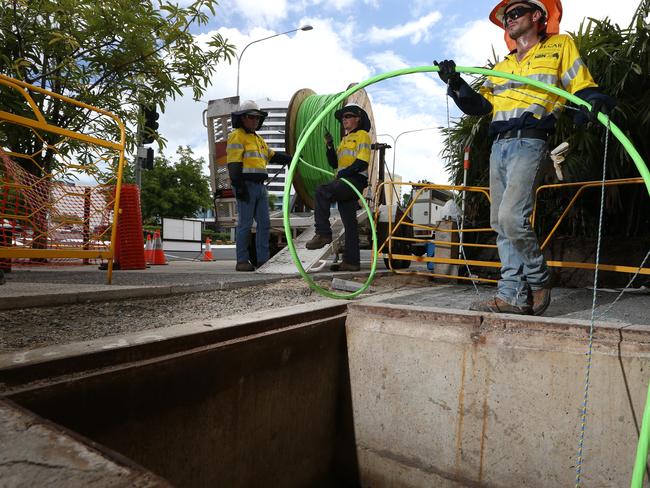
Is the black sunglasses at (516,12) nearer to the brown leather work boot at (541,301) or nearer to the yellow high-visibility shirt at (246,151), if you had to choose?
the brown leather work boot at (541,301)

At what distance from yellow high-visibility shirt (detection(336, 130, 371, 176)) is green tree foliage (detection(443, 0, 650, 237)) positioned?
1101mm

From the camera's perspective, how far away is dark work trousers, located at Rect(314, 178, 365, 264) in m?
4.95

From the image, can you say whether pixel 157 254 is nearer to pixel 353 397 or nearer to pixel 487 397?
pixel 353 397

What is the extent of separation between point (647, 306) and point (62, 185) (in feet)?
16.2

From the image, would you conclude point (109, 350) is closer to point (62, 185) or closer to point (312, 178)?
point (62, 185)

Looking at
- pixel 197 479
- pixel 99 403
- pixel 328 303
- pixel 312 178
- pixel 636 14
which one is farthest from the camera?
pixel 312 178

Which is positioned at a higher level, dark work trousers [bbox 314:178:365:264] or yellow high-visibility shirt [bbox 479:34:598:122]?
yellow high-visibility shirt [bbox 479:34:598:122]

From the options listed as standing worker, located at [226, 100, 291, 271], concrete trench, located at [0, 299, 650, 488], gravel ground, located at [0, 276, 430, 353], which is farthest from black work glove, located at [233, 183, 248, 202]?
concrete trench, located at [0, 299, 650, 488]

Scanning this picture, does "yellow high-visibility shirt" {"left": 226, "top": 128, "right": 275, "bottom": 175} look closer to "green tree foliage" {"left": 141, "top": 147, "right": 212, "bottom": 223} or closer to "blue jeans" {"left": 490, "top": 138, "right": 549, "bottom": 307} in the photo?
"blue jeans" {"left": 490, "top": 138, "right": 549, "bottom": 307}

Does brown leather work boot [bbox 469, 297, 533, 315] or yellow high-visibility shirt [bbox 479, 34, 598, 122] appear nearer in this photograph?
yellow high-visibility shirt [bbox 479, 34, 598, 122]

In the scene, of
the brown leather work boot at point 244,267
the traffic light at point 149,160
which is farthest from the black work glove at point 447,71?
the traffic light at point 149,160

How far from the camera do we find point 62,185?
384 centimetres

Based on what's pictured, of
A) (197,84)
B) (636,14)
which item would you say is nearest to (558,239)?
(636,14)

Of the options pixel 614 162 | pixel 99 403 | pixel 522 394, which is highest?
pixel 614 162
